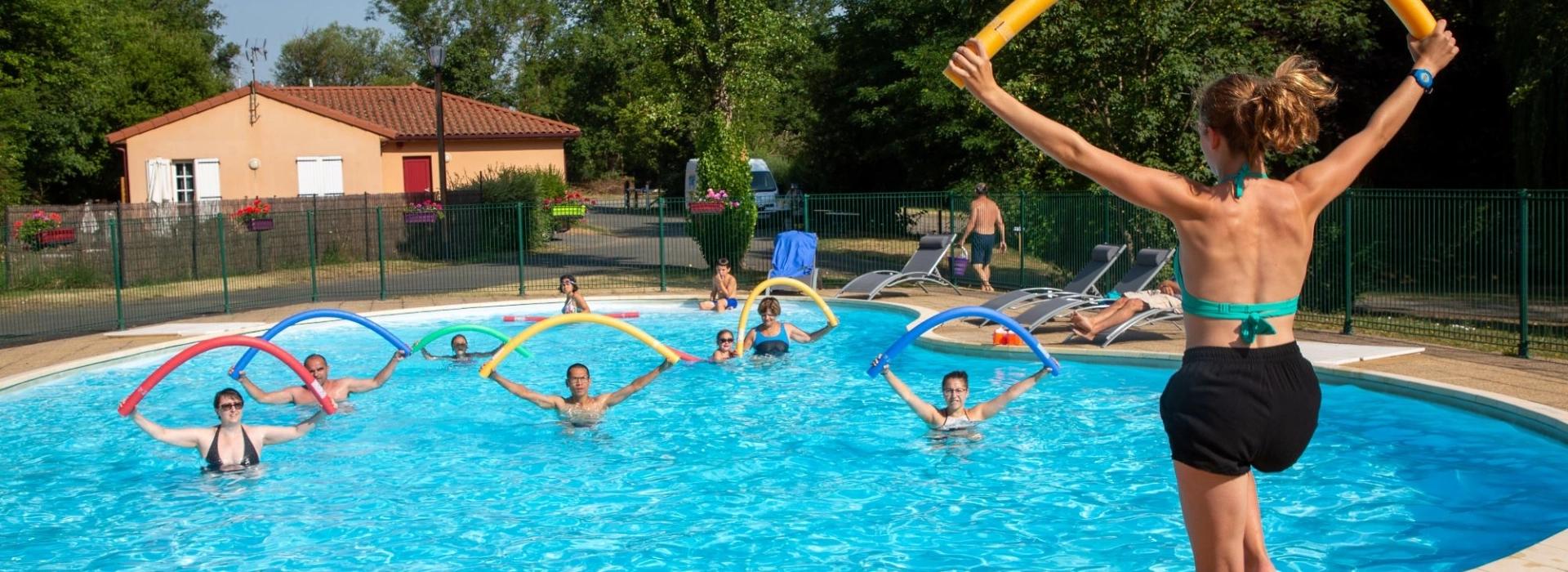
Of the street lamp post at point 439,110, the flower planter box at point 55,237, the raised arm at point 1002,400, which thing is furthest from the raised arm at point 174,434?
the street lamp post at point 439,110

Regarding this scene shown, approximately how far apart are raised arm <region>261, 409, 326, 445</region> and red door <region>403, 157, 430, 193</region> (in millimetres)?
30824

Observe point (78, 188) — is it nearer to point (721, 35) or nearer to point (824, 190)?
point (824, 190)

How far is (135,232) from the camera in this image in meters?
24.1

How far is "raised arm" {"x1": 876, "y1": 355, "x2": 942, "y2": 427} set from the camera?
32.0 feet

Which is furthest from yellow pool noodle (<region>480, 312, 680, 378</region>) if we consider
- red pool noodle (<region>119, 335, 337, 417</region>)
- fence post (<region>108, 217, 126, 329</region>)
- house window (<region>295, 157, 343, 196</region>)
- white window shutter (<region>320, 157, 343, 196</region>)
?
white window shutter (<region>320, 157, 343, 196</region>)

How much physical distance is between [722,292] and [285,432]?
10311mm

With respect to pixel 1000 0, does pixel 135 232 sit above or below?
below

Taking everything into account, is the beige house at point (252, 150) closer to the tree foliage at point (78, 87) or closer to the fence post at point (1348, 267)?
the tree foliage at point (78, 87)

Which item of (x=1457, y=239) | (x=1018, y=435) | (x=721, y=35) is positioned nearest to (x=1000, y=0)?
(x=721, y=35)

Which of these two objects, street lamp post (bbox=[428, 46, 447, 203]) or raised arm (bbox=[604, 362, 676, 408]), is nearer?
raised arm (bbox=[604, 362, 676, 408])

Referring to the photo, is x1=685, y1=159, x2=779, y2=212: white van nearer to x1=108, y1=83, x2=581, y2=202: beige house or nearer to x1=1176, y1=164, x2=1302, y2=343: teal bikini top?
x1=108, y1=83, x2=581, y2=202: beige house

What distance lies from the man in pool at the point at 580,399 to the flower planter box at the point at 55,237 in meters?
14.4

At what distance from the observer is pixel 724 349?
48.4ft

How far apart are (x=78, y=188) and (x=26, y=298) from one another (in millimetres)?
27537
